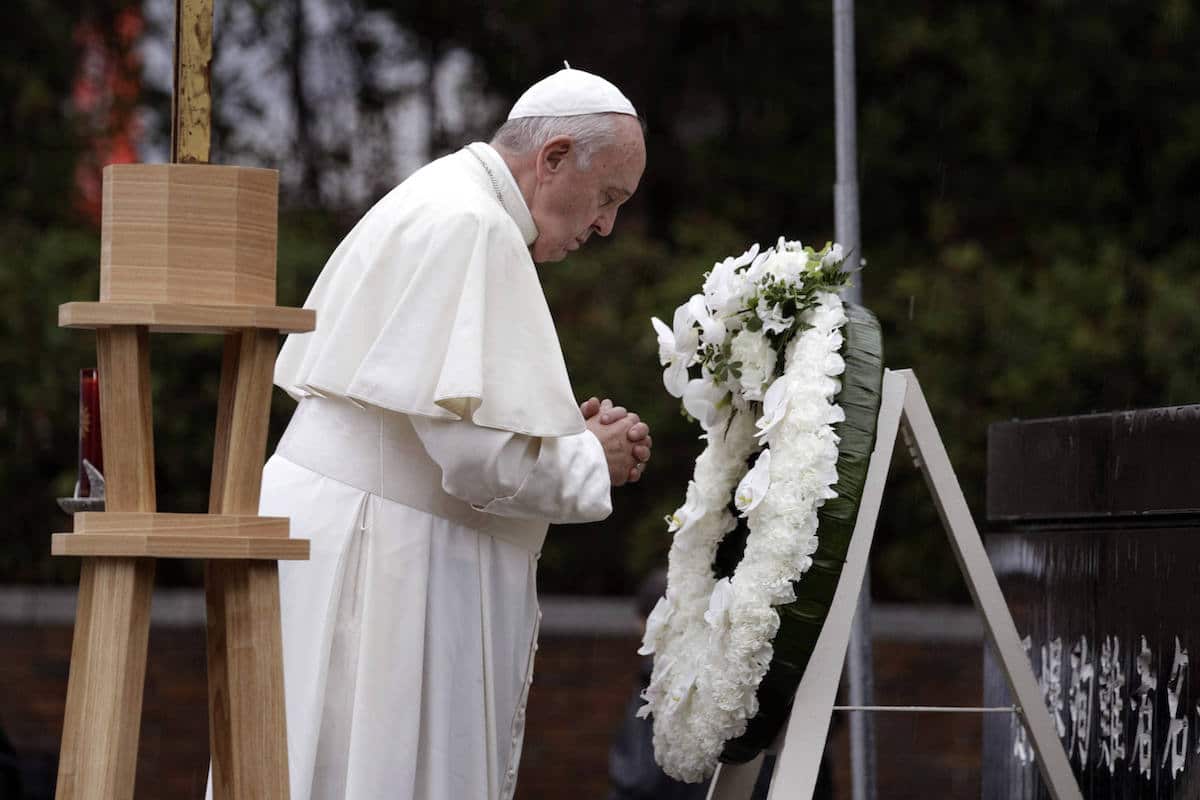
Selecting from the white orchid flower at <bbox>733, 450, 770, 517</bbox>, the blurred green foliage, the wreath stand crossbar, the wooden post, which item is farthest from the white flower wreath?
the blurred green foliage

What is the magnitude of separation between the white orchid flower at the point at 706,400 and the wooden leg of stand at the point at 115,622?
1.23 m

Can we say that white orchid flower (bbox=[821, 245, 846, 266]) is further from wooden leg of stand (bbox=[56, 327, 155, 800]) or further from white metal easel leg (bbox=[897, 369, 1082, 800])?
wooden leg of stand (bbox=[56, 327, 155, 800])

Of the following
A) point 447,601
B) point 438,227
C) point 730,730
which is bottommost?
point 730,730

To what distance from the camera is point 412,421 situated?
3281mm

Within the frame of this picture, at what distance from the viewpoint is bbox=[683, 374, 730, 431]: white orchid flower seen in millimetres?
3623

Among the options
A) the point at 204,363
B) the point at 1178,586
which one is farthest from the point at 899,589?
the point at 1178,586

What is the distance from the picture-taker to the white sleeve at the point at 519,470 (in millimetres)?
3172

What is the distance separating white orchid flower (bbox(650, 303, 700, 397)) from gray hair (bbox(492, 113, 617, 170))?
0.36m

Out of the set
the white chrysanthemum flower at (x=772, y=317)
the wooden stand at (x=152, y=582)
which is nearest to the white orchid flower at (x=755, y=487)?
the white chrysanthemum flower at (x=772, y=317)

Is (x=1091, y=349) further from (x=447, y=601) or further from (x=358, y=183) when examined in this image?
(x=447, y=601)

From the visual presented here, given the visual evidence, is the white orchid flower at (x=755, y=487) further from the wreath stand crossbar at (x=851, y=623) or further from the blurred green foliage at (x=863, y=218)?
the blurred green foliage at (x=863, y=218)

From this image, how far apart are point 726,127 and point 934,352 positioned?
Result: 2.91 m

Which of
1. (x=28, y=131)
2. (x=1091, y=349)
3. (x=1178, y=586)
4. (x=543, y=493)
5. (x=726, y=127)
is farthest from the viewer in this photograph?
(x=726, y=127)

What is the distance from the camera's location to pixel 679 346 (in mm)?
3588
